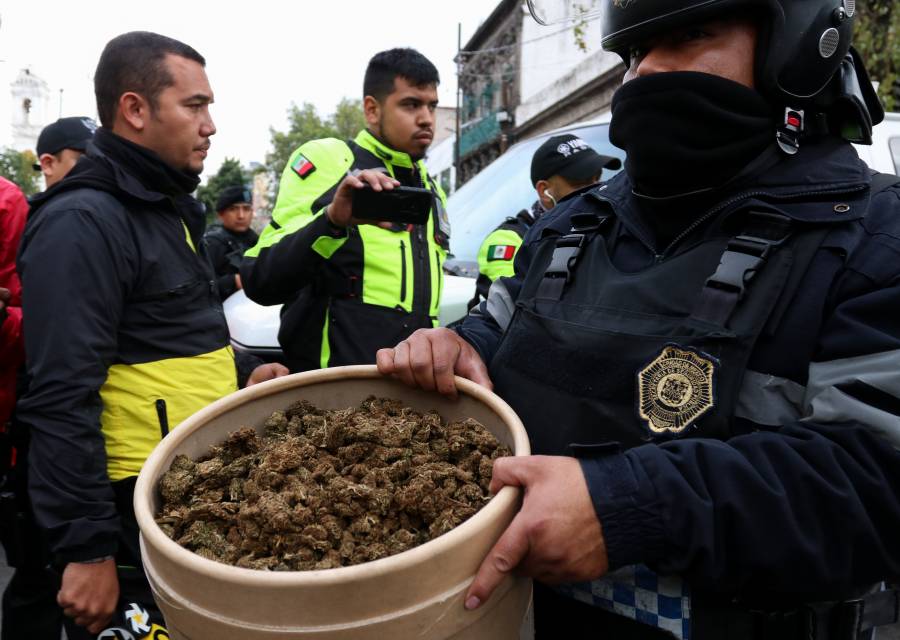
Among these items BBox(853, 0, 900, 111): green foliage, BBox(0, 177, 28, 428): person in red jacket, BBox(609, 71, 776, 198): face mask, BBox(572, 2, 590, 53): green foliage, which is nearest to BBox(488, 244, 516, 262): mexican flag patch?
BBox(572, 2, 590, 53): green foliage

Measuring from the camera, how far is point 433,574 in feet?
3.00

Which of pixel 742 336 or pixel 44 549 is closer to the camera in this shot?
pixel 742 336

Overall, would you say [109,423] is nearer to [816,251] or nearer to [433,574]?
[433,574]

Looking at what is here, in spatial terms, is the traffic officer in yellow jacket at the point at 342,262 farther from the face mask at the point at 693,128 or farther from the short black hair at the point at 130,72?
the face mask at the point at 693,128

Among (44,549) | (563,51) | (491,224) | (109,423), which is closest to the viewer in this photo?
(109,423)

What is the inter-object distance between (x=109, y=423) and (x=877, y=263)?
6.79ft

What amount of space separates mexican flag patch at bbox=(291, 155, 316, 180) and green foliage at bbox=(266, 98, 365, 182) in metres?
41.8


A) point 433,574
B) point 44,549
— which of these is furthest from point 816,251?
point 44,549

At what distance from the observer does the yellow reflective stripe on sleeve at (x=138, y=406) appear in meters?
2.06

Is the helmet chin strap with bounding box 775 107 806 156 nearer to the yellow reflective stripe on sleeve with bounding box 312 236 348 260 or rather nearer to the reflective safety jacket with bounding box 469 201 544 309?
the yellow reflective stripe on sleeve with bounding box 312 236 348 260

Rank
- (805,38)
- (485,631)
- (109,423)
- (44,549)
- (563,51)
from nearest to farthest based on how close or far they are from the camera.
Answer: (485,631) → (805,38) → (109,423) → (44,549) → (563,51)

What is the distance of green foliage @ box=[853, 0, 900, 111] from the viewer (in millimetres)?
7172

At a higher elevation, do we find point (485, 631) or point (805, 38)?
point (805, 38)

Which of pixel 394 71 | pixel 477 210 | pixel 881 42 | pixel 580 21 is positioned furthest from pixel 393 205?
pixel 881 42
